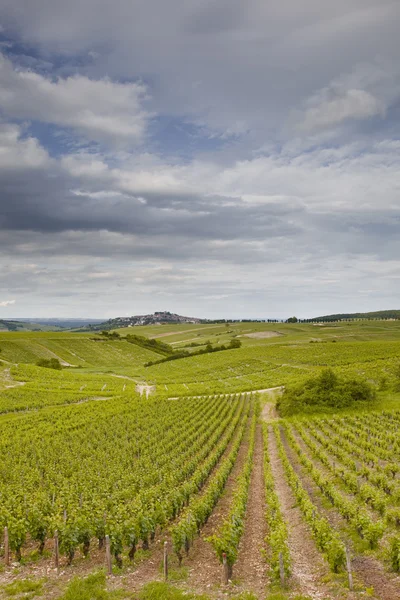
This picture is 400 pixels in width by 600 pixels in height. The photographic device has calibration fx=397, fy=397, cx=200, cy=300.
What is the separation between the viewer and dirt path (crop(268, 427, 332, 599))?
566 inches

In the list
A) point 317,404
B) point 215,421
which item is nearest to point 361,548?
point 215,421

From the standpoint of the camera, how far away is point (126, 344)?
6693 inches

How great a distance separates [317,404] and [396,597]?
47.2 m

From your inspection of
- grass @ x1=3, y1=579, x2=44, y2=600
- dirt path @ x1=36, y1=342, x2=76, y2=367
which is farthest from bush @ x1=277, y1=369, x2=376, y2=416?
dirt path @ x1=36, y1=342, x2=76, y2=367

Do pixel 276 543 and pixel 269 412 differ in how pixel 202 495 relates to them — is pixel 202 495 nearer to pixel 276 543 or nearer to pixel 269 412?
pixel 276 543

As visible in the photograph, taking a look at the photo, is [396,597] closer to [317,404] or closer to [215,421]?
[215,421]

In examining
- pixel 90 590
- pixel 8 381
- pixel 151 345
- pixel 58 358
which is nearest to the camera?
pixel 90 590

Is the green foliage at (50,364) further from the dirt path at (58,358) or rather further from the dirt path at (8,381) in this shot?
the dirt path at (8,381)

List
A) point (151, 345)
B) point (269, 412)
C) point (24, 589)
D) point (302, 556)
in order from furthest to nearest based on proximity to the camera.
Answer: point (151, 345)
point (269, 412)
point (302, 556)
point (24, 589)

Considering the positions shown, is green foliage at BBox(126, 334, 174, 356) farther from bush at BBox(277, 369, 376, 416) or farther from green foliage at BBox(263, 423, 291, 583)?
green foliage at BBox(263, 423, 291, 583)

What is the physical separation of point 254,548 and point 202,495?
873 cm

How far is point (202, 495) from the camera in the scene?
2656cm

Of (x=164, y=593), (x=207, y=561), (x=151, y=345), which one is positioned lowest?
(x=151, y=345)

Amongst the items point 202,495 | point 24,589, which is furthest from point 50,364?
point 24,589
